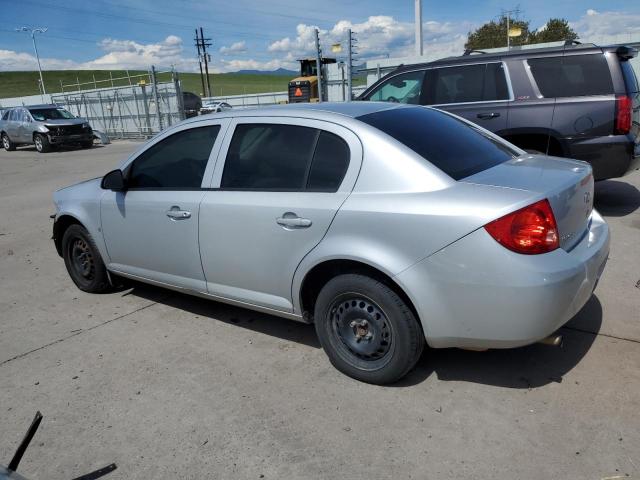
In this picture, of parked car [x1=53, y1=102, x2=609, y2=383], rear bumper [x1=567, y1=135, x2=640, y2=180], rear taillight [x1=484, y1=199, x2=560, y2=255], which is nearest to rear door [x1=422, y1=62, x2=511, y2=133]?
rear bumper [x1=567, y1=135, x2=640, y2=180]

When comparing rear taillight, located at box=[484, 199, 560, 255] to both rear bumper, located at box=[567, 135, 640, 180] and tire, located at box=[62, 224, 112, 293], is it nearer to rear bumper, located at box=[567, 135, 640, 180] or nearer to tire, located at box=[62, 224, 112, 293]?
tire, located at box=[62, 224, 112, 293]

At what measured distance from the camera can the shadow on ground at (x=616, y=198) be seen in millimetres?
6707

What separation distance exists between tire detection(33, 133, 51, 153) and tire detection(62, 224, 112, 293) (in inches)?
717

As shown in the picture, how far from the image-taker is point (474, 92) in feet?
22.4

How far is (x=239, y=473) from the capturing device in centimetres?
252

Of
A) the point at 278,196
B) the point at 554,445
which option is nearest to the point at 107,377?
the point at 278,196

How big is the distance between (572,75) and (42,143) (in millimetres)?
20501

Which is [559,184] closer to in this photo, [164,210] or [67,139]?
[164,210]

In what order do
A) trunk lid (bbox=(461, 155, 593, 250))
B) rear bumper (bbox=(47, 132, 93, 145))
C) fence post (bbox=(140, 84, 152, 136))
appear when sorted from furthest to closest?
fence post (bbox=(140, 84, 152, 136)) → rear bumper (bbox=(47, 132, 93, 145)) → trunk lid (bbox=(461, 155, 593, 250))

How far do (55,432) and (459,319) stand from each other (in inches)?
90.2

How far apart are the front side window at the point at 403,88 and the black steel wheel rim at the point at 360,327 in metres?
4.82

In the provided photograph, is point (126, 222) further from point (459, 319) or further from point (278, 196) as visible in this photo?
point (459, 319)

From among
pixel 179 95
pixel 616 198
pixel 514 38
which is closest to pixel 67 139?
pixel 179 95

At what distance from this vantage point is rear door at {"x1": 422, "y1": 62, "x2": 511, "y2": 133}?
652cm
